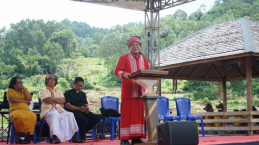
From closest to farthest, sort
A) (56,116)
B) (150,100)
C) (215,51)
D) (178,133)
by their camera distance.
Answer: (178,133), (150,100), (56,116), (215,51)

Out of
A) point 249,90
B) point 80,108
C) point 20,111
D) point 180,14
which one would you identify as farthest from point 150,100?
point 180,14

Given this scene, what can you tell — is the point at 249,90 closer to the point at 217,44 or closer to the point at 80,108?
the point at 217,44

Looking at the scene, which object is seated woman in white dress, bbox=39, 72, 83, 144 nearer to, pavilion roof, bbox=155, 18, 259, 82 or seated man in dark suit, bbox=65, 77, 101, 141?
seated man in dark suit, bbox=65, 77, 101, 141

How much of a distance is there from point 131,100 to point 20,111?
6.27 ft

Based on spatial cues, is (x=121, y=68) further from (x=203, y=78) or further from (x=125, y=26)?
(x=125, y=26)

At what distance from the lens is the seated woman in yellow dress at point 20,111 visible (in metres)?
4.27

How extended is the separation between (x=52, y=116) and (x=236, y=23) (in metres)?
7.31

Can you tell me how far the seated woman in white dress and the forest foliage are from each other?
26076mm

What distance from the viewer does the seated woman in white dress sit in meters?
4.26

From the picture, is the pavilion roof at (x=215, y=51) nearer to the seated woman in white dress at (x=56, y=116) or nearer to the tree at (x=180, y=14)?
the seated woman in white dress at (x=56, y=116)

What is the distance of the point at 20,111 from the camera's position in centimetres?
439

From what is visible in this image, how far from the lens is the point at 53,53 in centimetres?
3625

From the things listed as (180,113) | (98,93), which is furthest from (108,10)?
(180,113)

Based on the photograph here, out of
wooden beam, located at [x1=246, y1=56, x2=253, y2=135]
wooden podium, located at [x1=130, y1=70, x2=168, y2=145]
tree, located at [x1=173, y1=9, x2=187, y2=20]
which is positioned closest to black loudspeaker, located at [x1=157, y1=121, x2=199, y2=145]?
wooden podium, located at [x1=130, y1=70, x2=168, y2=145]
